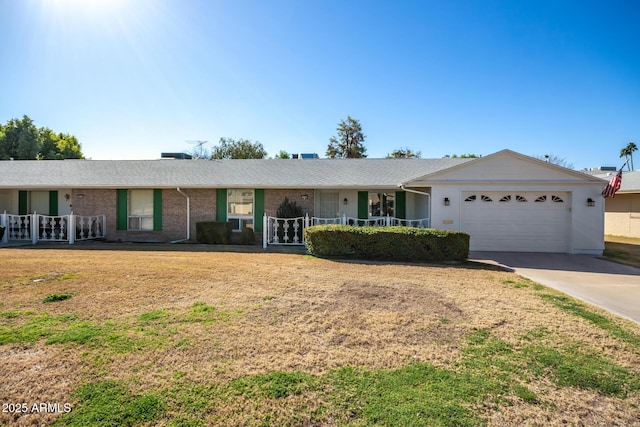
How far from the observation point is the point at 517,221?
11859 millimetres

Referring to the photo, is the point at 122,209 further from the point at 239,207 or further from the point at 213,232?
the point at 239,207

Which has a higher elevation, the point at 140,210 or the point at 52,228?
the point at 140,210

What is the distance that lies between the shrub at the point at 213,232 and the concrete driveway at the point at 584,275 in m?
9.50

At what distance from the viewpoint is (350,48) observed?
47.1ft

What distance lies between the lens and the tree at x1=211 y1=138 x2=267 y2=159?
162 feet

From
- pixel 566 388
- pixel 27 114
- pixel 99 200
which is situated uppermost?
pixel 27 114

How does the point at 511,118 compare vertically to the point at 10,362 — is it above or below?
above

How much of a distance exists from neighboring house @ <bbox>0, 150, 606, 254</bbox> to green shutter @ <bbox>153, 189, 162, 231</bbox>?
1.8 inches

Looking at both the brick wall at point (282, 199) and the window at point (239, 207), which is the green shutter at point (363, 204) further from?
the window at point (239, 207)

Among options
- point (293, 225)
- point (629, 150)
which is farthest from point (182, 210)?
point (629, 150)

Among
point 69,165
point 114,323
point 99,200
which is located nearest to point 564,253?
point 114,323

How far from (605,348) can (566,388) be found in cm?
138

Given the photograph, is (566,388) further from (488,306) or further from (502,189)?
(502,189)

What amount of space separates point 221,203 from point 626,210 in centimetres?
2250
